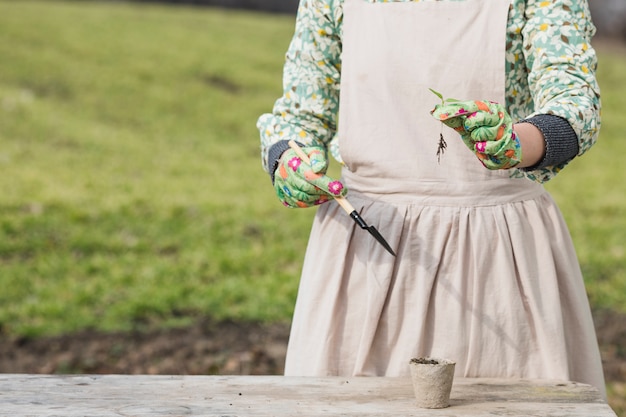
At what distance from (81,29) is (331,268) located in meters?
15.2

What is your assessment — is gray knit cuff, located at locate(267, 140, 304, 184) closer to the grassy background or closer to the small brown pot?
the small brown pot

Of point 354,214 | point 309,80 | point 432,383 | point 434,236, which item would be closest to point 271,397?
point 432,383

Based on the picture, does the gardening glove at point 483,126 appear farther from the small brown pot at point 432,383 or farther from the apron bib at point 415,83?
the small brown pot at point 432,383

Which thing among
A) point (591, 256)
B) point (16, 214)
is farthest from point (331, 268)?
point (16, 214)

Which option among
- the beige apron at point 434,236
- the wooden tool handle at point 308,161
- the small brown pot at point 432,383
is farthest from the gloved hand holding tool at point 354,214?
the small brown pot at point 432,383

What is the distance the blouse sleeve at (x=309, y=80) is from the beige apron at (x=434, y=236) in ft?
0.29

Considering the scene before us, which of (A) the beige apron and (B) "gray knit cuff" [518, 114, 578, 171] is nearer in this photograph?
(B) "gray knit cuff" [518, 114, 578, 171]

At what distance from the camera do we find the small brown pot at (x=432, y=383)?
181cm

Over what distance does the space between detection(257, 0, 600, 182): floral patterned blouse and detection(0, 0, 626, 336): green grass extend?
10.8ft

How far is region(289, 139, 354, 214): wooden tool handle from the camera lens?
2.06m

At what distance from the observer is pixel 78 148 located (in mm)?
9719

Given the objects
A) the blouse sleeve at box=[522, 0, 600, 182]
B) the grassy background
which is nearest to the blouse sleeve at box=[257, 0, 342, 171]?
the blouse sleeve at box=[522, 0, 600, 182]

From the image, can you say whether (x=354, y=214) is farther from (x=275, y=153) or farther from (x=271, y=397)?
(x=271, y=397)

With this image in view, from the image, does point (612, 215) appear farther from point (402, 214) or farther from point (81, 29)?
point (81, 29)
